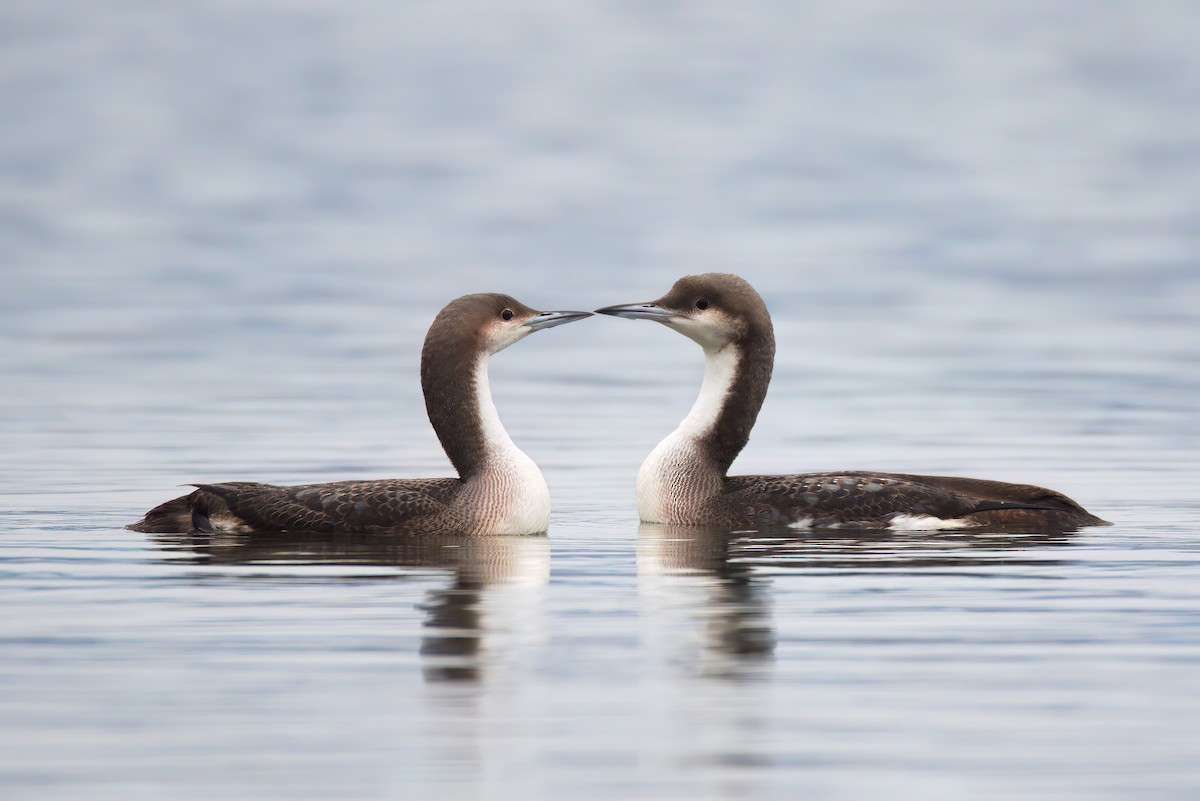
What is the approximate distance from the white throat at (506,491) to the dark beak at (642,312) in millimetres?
955

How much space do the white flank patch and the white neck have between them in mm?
1013

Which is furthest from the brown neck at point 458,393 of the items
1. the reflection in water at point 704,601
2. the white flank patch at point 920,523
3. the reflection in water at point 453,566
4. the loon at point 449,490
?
the white flank patch at point 920,523

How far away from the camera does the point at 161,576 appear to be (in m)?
8.80

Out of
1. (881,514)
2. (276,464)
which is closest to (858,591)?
(881,514)

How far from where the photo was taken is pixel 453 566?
9.11 metres

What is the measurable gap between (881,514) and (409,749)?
5.35 metres

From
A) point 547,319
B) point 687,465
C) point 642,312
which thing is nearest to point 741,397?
point 687,465

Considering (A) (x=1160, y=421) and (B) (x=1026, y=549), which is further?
(A) (x=1160, y=421)

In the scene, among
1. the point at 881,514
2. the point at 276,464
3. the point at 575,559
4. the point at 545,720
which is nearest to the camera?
the point at 545,720

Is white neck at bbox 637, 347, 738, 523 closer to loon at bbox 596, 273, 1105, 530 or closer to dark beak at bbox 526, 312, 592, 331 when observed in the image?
loon at bbox 596, 273, 1105, 530

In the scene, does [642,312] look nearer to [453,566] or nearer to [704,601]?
[453,566]

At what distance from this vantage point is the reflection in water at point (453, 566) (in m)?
7.01

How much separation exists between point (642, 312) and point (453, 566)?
2.50 m

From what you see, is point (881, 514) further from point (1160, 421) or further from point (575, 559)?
point (1160, 421)
